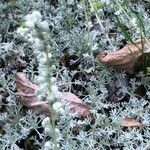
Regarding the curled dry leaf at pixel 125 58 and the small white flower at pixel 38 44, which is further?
the curled dry leaf at pixel 125 58

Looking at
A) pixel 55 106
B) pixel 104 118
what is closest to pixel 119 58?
pixel 104 118

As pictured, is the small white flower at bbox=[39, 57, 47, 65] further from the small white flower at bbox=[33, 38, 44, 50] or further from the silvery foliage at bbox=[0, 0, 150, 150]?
the silvery foliage at bbox=[0, 0, 150, 150]

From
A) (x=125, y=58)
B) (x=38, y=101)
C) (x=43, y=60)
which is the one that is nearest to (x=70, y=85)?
(x=38, y=101)

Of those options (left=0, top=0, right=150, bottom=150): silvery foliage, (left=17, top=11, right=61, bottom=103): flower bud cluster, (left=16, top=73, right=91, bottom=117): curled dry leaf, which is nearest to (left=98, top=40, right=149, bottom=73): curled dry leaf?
(left=0, top=0, right=150, bottom=150): silvery foliage

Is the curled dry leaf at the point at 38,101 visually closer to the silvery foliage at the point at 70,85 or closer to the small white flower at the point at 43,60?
the silvery foliage at the point at 70,85

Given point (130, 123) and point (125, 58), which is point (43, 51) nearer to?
point (130, 123)

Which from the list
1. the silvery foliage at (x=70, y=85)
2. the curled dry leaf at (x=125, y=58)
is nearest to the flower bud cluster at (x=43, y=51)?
the silvery foliage at (x=70, y=85)
